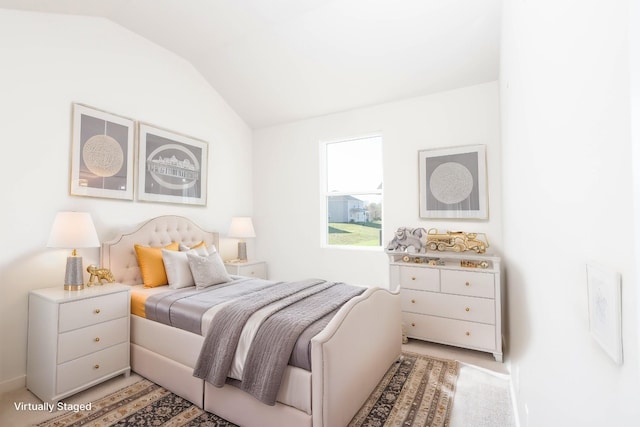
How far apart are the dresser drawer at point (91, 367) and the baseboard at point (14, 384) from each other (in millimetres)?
572

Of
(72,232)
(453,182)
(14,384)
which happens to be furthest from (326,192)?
(14,384)

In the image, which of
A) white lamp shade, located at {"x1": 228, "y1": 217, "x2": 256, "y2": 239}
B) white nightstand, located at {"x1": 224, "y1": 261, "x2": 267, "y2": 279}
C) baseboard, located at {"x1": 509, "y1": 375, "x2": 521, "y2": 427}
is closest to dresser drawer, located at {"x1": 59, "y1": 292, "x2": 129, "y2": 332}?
white nightstand, located at {"x1": 224, "y1": 261, "x2": 267, "y2": 279}

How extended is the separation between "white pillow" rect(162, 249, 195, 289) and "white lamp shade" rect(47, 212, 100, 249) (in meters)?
0.62

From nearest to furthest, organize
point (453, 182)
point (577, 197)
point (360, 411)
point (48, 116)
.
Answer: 1. point (577, 197)
2. point (360, 411)
3. point (48, 116)
4. point (453, 182)

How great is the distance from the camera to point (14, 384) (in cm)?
230

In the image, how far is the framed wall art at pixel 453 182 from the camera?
128 inches

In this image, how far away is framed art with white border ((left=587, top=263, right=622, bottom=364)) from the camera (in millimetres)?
506

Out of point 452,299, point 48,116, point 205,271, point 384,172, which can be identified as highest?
point 48,116

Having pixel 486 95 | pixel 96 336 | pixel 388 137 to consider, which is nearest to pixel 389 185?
pixel 388 137

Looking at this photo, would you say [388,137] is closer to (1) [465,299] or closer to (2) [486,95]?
(2) [486,95]

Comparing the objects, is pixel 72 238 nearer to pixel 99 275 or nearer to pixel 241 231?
pixel 99 275

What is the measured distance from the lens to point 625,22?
0.47 meters

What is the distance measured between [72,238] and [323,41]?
2823 mm

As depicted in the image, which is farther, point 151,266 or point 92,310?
point 151,266
